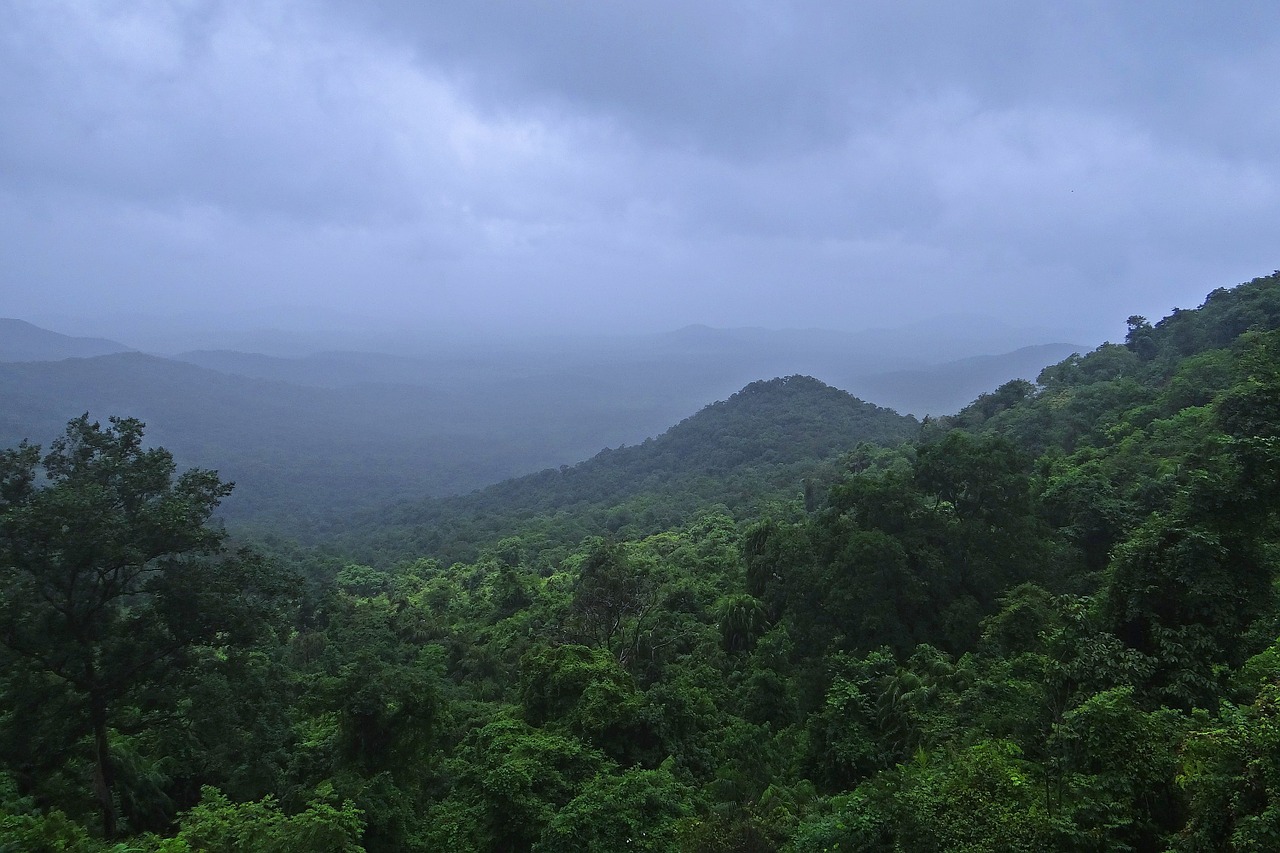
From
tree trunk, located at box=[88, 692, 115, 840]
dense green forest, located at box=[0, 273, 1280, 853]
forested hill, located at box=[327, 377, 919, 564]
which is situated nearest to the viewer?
dense green forest, located at box=[0, 273, 1280, 853]

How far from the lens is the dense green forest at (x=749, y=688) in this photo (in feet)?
24.7

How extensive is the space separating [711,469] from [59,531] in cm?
7945

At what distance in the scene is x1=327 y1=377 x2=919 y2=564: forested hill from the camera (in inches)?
2625

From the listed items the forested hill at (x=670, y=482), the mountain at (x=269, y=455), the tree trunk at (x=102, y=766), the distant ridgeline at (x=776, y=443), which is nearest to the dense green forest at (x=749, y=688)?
the tree trunk at (x=102, y=766)

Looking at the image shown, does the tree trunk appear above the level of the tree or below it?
below

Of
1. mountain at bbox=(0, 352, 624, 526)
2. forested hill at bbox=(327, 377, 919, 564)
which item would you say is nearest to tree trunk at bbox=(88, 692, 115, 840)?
forested hill at bbox=(327, 377, 919, 564)

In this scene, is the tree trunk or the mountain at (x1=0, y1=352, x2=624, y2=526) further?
the mountain at (x1=0, y1=352, x2=624, y2=526)

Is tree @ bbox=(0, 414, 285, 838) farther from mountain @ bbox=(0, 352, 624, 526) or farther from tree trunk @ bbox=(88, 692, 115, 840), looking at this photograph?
mountain @ bbox=(0, 352, 624, 526)

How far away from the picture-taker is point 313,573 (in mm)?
50000

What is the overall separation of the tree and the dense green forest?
49 mm

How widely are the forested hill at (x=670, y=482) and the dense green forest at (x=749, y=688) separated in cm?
3542

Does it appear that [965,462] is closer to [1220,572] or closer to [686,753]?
[1220,572]

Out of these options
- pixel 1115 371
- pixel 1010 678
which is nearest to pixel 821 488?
pixel 1115 371

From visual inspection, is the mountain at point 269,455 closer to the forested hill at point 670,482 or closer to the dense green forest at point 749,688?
the forested hill at point 670,482
